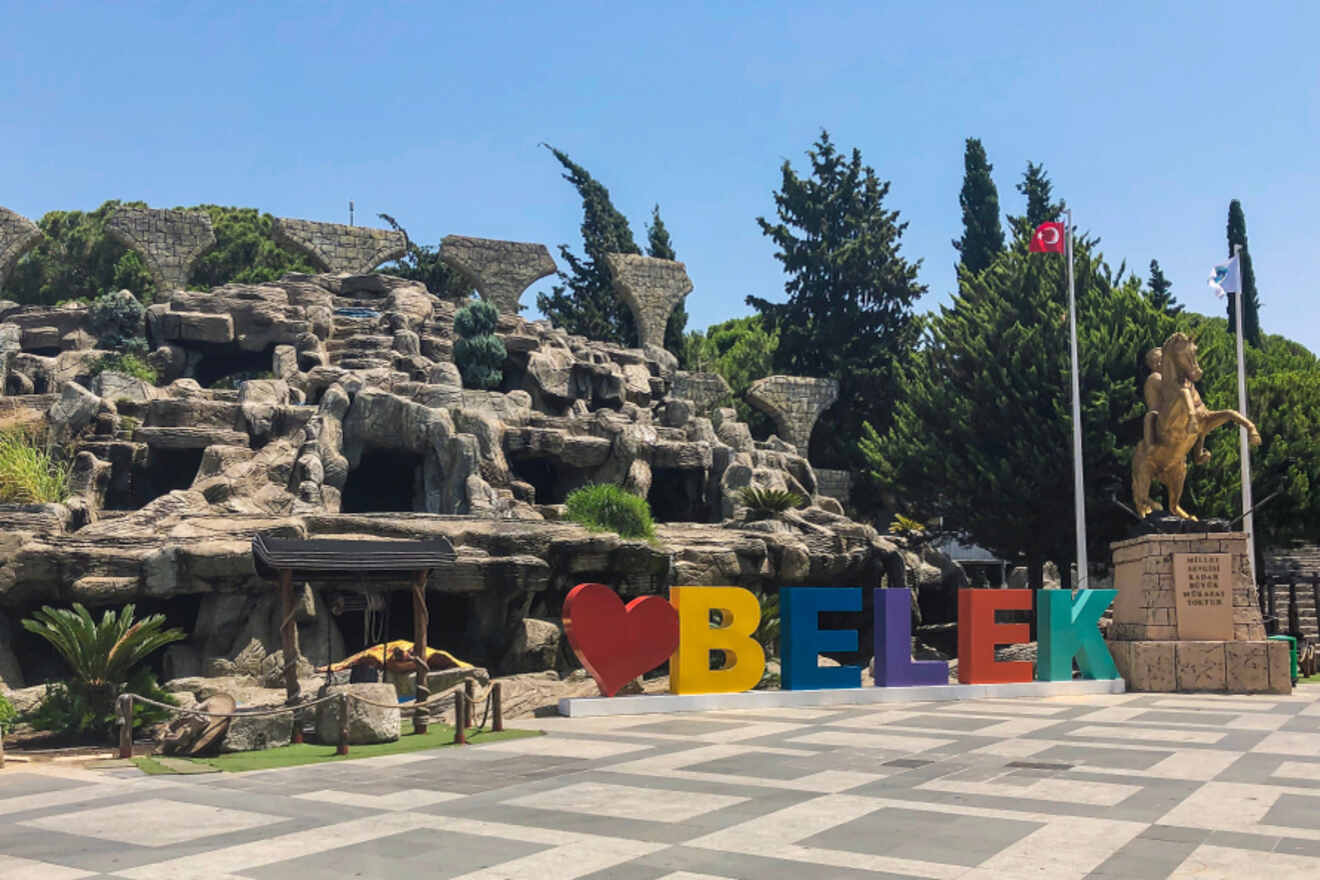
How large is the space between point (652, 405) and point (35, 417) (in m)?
20.4

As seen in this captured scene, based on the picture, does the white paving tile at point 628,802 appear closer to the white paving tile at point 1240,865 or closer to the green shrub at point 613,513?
the white paving tile at point 1240,865

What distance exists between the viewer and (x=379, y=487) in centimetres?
3484

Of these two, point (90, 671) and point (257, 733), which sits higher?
point (90, 671)

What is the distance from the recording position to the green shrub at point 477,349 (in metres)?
41.8

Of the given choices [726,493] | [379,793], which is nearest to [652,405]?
[726,493]

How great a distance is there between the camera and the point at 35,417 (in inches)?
1258

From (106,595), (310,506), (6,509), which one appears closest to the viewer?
(106,595)

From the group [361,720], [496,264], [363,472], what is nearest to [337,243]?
[496,264]

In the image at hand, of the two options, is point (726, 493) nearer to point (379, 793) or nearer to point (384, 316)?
point (384, 316)

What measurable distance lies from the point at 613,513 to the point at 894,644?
8.45 meters

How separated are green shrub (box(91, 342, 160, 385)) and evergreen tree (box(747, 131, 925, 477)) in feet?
92.6

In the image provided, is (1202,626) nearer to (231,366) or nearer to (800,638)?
(800,638)

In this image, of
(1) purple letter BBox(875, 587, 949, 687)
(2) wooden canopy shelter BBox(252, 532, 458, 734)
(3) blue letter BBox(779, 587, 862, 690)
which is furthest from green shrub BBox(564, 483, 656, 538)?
(2) wooden canopy shelter BBox(252, 532, 458, 734)

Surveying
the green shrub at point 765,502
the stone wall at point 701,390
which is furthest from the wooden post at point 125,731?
the stone wall at point 701,390
